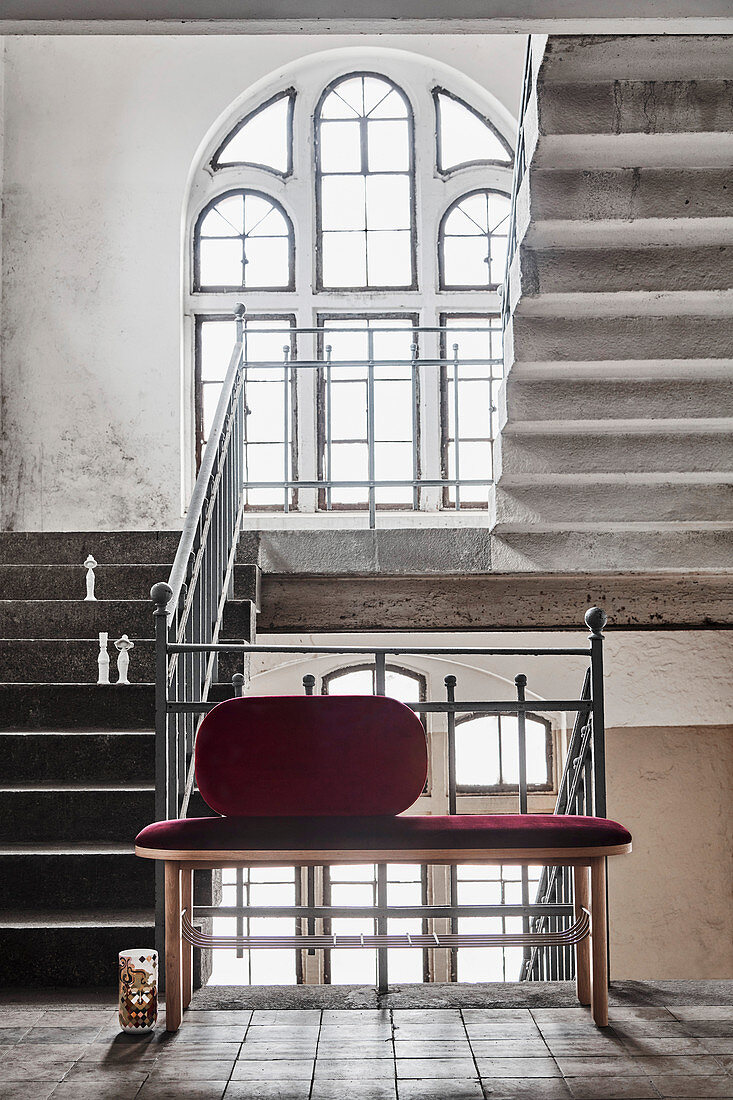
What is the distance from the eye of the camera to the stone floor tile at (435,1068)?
255cm

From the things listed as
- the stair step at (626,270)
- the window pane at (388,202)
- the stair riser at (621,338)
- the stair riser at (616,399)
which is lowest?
the stair riser at (616,399)

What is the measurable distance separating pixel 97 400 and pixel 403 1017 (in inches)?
224

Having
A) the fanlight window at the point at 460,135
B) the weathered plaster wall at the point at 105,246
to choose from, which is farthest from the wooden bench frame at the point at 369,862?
the fanlight window at the point at 460,135

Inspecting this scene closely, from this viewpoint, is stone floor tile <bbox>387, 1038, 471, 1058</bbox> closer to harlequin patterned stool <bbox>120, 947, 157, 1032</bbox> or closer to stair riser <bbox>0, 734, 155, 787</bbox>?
harlequin patterned stool <bbox>120, 947, 157, 1032</bbox>

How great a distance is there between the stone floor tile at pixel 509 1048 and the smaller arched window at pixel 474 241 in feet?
20.4

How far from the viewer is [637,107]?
3.86 metres

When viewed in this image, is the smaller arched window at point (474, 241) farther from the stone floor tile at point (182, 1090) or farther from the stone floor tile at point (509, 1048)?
the stone floor tile at point (182, 1090)

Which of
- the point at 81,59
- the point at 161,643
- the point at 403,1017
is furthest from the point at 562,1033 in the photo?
the point at 81,59

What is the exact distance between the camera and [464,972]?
826 cm

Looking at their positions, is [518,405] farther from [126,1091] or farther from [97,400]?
[97,400]

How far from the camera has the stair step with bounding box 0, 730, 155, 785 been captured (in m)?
3.99

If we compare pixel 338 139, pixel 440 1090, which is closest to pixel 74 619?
pixel 440 1090

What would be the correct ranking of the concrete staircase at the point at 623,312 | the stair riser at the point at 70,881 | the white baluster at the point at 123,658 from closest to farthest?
the stair riser at the point at 70,881 < the concrete staircase at the point at 623,312 < the white baluster at the point at 123,658

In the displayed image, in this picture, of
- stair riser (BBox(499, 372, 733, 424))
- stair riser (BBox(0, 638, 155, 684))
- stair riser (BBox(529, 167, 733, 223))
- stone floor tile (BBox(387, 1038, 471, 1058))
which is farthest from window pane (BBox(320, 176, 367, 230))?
stone floor tile (BBox(387, 1038, 471, 1058))
